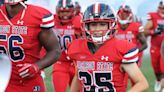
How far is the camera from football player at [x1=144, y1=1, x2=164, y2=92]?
9609 millimetres

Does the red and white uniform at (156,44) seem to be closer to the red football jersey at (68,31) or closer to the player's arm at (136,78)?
the red football jersey at (68,31)

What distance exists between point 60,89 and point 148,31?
3.19m

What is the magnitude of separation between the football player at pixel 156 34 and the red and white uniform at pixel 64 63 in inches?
93.3

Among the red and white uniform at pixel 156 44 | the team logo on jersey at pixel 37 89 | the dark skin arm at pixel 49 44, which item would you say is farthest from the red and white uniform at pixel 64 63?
the red and white uniform at pixel 156 44

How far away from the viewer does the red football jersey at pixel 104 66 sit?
13.5ft

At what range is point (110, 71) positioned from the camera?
4141mm

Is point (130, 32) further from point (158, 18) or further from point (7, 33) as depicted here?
point (7, 33)

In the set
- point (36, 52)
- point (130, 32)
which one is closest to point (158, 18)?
point (130, 32)

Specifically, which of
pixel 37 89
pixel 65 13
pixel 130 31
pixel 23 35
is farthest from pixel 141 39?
pixel 23 35

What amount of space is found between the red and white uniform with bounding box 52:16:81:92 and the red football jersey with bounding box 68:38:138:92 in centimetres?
257

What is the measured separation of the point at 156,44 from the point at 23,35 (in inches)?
221

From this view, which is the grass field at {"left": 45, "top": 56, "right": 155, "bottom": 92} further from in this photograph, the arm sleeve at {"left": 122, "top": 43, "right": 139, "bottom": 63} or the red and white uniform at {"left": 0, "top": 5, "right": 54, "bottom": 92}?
the arm sleeve at {"left": 122, "top": 43, "right": 139, "bottom": 63}

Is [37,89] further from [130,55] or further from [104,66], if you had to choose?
[130,55]

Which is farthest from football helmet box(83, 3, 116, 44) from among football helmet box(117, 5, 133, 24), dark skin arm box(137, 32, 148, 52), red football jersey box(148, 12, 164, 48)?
red football jersey box(148, 12, 164, 48)
